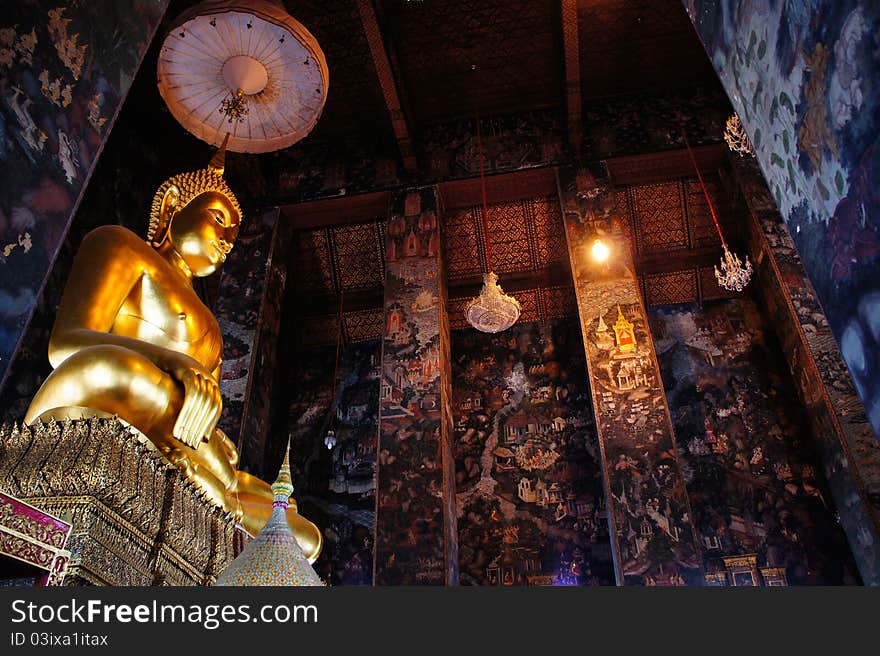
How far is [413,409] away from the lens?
6.70m

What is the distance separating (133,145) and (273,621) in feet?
24.8

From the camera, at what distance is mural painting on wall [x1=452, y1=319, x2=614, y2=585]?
744 cm

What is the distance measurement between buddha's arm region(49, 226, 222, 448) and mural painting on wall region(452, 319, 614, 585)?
5.18m

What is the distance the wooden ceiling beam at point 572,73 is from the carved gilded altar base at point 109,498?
6271 millimetres

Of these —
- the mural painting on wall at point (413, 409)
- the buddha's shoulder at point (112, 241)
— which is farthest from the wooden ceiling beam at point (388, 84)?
the buddha's shoulder at point (112, 241)

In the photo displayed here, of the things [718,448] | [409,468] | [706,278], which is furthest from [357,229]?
[718,448]

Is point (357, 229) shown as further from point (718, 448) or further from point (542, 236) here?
point (718, 448)

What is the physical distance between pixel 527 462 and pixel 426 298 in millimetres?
2325

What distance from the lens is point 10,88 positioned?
86.0 inches

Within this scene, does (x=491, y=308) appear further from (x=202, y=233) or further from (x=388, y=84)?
(x=202, y=233)

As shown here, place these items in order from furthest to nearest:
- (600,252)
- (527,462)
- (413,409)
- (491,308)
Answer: (527,462), (600,252), (491,308), (413,409)

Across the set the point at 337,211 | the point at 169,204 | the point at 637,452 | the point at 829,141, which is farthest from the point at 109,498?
the point at 337,211

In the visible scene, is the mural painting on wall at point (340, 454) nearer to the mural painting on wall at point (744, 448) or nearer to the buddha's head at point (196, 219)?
the mural painting on wall at point (744, 448)

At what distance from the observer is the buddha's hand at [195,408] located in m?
2.80
